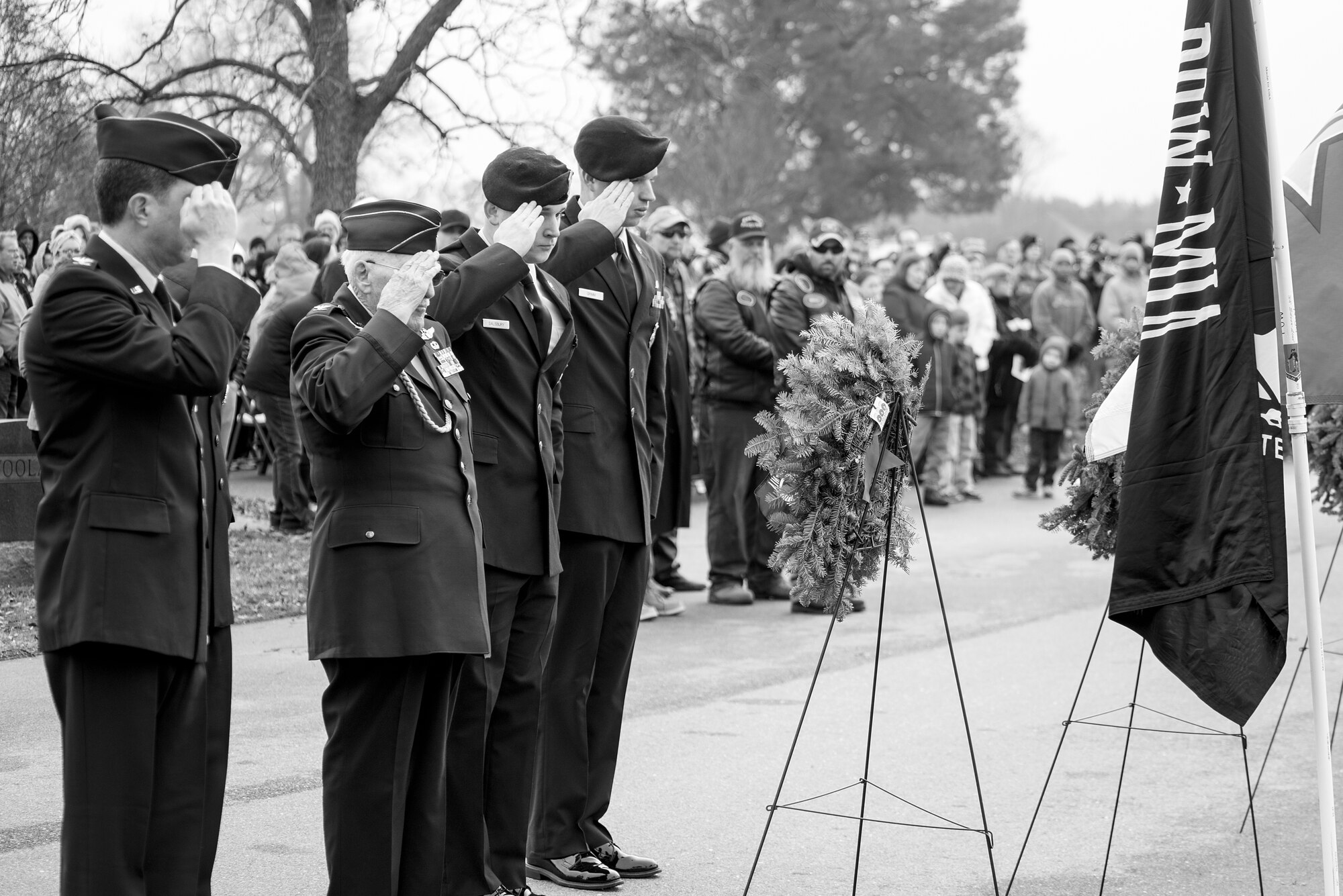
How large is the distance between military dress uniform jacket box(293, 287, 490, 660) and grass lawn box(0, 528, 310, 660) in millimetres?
4420

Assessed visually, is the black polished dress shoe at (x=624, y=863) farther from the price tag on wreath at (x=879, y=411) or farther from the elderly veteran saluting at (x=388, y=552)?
the price tag on wreath at (x=879, y=411)

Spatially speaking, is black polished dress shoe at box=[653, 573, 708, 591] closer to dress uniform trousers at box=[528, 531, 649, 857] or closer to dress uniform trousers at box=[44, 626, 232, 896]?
dress uniform trousers at box=[528, 531, 649, 857]

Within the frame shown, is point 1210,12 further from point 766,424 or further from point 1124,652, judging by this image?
point 1124,652

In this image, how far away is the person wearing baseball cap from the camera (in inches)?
269

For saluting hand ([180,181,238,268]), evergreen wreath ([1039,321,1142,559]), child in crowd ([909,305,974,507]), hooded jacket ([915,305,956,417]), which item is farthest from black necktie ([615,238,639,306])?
hooded jacket ([915,305,956,417])

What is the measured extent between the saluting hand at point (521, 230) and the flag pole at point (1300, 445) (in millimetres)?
1940

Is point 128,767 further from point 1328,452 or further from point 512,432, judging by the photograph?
point 1328,452

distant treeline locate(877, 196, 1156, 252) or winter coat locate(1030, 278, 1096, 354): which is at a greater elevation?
distant treeline locate(877, 196, 1156, 252)

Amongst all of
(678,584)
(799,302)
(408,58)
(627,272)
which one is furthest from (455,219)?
(408,58)

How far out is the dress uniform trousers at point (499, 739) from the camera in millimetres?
4340

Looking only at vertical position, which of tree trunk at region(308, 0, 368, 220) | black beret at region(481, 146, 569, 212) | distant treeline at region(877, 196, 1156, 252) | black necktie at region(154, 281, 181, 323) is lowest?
black necktie at region(154, 281, 181, 323)

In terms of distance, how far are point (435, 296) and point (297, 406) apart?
0.50 m

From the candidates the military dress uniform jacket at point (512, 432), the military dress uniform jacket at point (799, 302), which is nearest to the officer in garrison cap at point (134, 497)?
the military dress uniform jacket at point (512, 432)

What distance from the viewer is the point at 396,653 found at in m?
3.81
